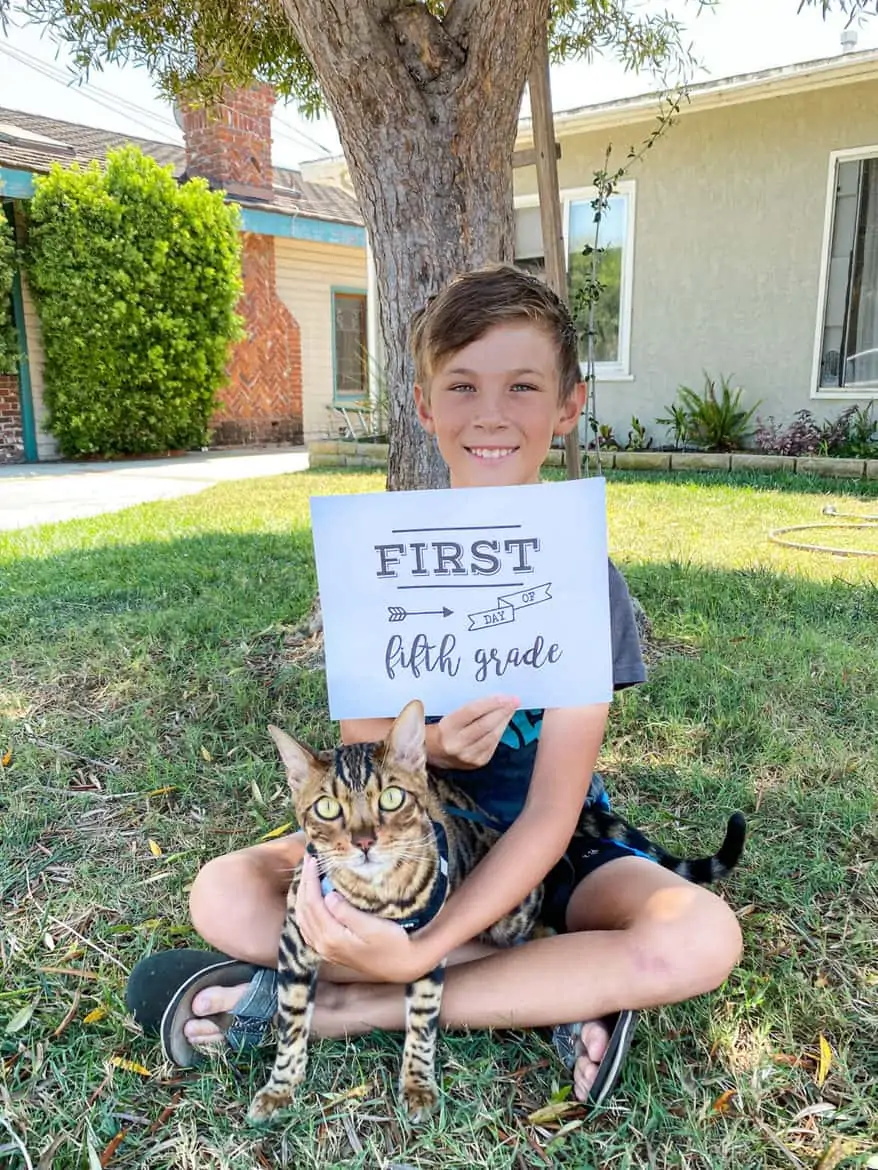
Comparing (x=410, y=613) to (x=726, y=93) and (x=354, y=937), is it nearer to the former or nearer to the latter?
(x=354, y=937)

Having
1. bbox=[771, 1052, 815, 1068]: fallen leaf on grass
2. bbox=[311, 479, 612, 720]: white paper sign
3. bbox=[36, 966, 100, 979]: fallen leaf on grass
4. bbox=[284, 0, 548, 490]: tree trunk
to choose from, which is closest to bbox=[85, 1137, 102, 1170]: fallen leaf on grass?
bbox=[36, 966, 100, 979]: fallen leaf on grass

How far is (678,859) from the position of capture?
191 cm

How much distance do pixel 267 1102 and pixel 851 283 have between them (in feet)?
30.6

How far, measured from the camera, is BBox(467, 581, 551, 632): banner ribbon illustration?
62.4 inches

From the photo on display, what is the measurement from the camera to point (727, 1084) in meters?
1.54

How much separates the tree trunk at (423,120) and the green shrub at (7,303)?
9.18 meters

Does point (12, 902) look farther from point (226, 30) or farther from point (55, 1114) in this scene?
point (226, 30)

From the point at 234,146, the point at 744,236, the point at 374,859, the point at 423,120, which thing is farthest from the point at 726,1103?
the point at 234,146

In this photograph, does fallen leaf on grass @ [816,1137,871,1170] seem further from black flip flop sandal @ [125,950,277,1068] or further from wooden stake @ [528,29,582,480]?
wooden stake @ [528,29,582,480]

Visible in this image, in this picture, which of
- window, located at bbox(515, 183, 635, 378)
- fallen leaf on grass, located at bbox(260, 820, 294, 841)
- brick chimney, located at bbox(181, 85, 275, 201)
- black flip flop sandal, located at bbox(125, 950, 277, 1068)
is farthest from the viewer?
brick chimney, located at bbox(181, 85, 275, 201)

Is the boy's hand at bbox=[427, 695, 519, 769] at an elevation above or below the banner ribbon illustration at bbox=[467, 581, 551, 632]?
below

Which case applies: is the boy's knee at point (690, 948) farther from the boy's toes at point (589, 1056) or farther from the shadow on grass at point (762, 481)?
the shadow on grass at point (762, 481)

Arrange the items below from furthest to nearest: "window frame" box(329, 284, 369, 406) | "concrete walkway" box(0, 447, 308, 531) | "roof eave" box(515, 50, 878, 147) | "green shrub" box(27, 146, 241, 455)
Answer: "window frame" box(329, 284, 369, 406) < "green shrub" box(27, 146, 241, 455) < "roof eave" box(515, 50, 878, 147) < "concrete walkway" box(0, 447, 308, 531)

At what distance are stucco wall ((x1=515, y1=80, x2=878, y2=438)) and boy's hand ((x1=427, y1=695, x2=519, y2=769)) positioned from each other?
27.6ft
